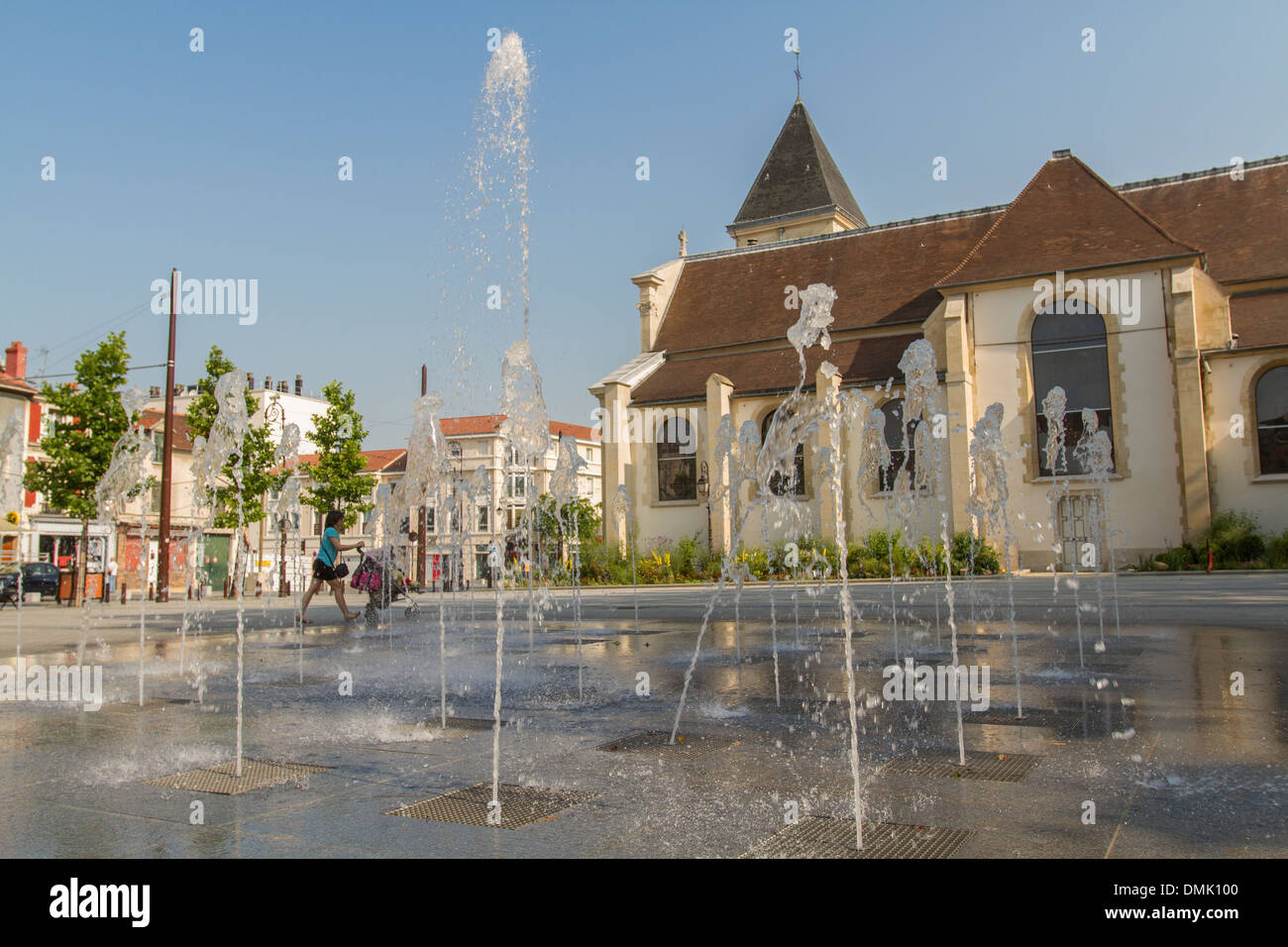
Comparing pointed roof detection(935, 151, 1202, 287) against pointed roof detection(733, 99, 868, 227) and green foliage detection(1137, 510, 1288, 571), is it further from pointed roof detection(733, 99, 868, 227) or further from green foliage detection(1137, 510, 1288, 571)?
pointed roof detection(733, 99, 868, 227)

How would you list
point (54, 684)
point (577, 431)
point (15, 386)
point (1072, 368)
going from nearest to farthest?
point (54, 684) < point (1072, 368) < point (15, 386) < point (577, 431)

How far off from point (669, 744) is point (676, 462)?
2993 centimetres

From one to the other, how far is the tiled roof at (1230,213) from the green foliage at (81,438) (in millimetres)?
33829

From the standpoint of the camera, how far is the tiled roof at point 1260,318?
1014 inches

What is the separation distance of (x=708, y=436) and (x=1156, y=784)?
2948 centimetres

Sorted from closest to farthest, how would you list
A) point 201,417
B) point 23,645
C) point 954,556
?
point 23,645
point 954,556
point 201,417

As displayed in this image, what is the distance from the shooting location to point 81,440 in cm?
2845

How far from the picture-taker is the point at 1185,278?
2592 centimetres

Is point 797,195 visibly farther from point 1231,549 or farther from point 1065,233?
point 1231,549

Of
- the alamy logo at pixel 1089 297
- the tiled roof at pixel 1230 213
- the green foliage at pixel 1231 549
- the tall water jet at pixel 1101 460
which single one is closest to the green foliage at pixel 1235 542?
the green foliage at pixel 1231 549

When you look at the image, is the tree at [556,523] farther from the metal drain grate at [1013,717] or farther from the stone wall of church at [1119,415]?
the metal drain grate at [1013,717]
